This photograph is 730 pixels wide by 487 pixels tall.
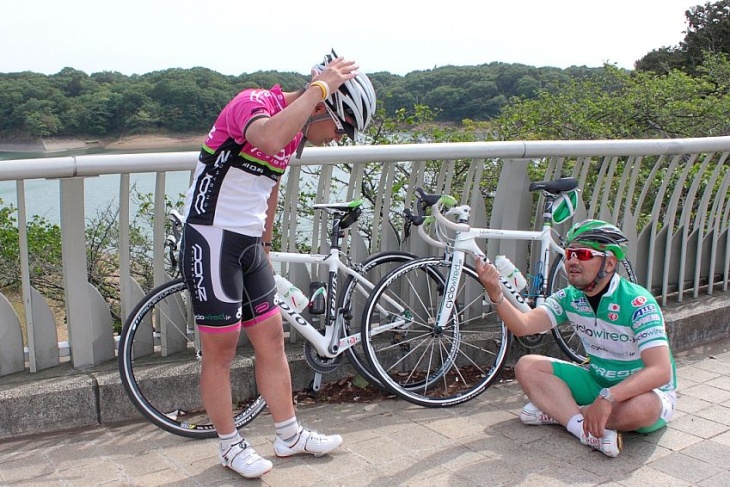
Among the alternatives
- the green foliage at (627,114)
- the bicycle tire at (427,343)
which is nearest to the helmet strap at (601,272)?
the bicycle tire at (427,343)

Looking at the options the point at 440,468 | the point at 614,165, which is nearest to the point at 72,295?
the point at 440,468

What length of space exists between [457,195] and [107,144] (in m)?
2.72

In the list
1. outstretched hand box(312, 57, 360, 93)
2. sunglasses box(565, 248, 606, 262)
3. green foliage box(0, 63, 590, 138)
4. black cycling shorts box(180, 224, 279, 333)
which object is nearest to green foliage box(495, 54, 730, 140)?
green foliage box(0, 63, 590, 138)

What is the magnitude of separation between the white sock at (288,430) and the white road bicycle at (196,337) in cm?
45

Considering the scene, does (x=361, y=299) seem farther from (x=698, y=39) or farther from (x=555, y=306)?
(x=698, y=39)

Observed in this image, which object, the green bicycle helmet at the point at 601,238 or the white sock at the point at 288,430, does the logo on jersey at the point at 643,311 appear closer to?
the green bicycle helmet at the point at 601,238

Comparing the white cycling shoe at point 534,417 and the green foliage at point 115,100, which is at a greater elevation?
the green foliage at point 115,100

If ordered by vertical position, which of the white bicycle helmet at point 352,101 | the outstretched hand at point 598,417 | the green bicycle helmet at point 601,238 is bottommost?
the outstretched hand at point 598,417

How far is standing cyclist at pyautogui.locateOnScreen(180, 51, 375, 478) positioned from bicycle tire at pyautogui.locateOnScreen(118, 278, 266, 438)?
1.51 ft

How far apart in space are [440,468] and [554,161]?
253cm

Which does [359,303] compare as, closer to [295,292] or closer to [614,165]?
[295,292]

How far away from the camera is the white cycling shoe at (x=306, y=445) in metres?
3.73

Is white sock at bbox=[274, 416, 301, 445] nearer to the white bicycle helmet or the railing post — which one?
the railing post

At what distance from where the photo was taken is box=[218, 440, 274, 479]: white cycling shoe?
11.5ft
